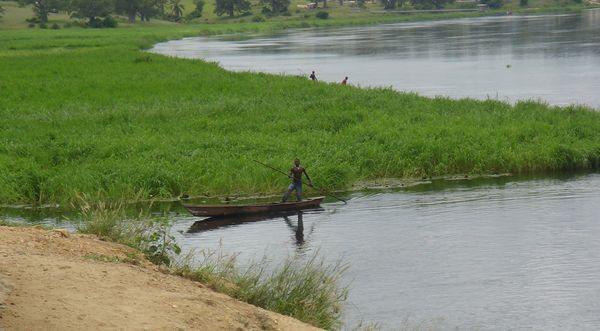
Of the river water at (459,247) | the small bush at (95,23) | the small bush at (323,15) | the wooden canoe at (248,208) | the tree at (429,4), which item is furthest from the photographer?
the tree at (429,4)

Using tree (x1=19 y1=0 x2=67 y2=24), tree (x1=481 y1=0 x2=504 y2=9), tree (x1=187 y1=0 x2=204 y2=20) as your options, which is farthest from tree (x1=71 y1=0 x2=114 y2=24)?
tree (x1=481 y1=0 x2=504 y2=9)

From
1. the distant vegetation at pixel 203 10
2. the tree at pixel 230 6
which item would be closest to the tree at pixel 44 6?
the distant vegetation at pixel 203 10

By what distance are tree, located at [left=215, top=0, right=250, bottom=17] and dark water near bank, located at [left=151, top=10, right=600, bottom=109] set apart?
62.6 metres

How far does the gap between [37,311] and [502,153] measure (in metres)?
21.5

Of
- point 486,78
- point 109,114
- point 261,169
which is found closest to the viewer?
point 261,169

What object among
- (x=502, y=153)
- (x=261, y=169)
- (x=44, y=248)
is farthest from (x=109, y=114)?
(x=44, y=248)

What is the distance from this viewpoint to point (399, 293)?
62.7 ft

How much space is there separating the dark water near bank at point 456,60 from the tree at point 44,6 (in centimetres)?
4639

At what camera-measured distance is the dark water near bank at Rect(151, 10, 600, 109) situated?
52750 millimetres

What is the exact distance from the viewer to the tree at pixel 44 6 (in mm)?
154875

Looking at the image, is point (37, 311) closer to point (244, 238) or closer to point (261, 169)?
point (244, 238)

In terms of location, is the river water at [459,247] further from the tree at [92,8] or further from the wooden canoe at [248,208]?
→ the tree at [92,8]

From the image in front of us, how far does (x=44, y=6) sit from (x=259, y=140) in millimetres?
132705

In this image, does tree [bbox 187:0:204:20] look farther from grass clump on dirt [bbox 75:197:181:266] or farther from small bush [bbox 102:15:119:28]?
grass clump on dirt [bbox 75:197:181:266]
